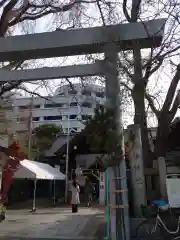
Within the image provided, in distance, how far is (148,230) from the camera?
740 cm

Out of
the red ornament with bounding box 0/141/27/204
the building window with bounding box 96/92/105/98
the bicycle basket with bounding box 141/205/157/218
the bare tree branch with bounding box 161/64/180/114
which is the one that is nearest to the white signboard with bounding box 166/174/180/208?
the bicycle basket with bounding box 141/205/157/218

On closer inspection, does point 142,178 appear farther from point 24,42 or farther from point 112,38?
point 24,42

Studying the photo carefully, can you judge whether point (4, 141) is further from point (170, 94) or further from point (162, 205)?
point (170, 94)

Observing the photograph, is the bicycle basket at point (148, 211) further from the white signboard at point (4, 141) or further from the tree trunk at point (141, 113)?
the white signboard at point (4, 141)

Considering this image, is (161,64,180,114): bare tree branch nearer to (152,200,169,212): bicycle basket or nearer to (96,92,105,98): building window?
(96,92,105,98): building window

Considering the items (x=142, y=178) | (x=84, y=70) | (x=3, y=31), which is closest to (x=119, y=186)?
(x=142, y=178)

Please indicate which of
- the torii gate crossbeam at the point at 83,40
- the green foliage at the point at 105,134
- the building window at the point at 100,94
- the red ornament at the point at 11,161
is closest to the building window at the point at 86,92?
the building window at the point at 100,94

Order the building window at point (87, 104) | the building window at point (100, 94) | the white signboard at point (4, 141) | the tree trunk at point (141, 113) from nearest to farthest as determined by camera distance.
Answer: the building window at point (100, 94)
the tree trunk at point (141, 113)
the building window at point (87, 104)
the white signboard at point (4, 141)

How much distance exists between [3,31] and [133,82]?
5659 millimetres

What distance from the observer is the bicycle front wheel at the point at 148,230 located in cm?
738

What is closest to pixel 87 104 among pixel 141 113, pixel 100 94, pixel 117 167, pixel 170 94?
pixel 100 94

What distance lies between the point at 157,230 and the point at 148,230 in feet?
0.70

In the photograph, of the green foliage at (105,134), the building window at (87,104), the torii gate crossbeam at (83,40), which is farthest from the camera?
the building window at (87,104)

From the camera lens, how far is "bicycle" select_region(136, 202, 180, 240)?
7.23m
